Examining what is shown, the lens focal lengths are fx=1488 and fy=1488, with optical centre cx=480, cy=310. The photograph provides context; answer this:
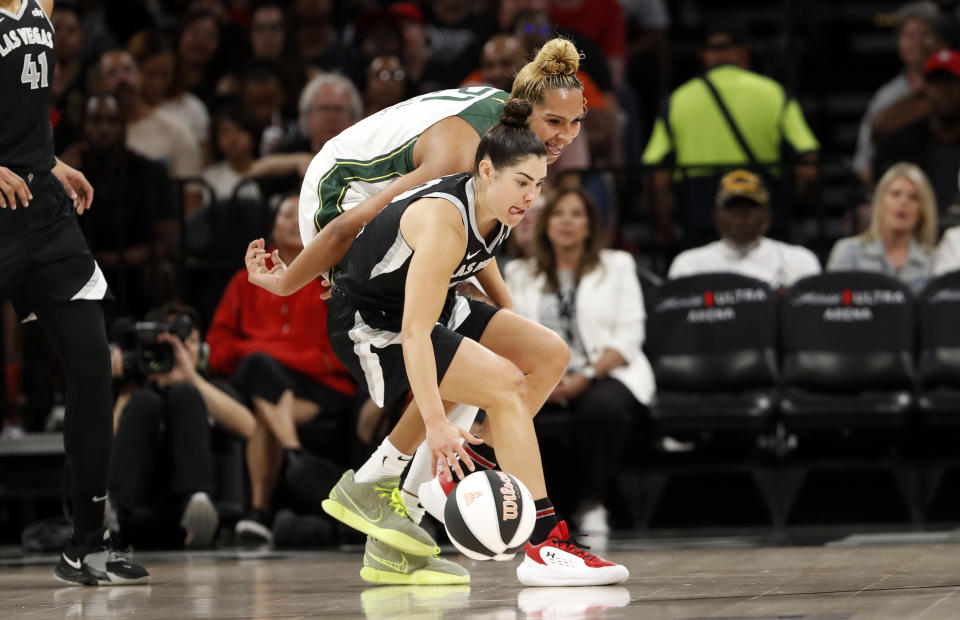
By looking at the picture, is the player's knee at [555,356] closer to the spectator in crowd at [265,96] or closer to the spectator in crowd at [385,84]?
the spectator in crowd at [385,84]

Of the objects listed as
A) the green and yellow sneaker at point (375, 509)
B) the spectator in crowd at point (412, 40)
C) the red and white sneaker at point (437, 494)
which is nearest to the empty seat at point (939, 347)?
the green and yellow sneaker at point (375, 509)

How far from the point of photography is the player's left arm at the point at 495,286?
16.8ft

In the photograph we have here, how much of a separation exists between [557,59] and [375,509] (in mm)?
1601

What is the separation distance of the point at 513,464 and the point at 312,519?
281 centimetres

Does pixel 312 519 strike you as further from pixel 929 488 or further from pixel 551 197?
pixel 929 488

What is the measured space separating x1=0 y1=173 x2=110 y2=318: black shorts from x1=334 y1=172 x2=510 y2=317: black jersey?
87cm

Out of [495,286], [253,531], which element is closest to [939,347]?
[495,286]

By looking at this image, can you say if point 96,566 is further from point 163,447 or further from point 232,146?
point 232,146

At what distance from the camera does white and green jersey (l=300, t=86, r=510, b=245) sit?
15.9ft

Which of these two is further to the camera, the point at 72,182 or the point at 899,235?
the point at 899,235

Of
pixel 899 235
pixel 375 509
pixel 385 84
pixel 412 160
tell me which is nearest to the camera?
pixel 412 160

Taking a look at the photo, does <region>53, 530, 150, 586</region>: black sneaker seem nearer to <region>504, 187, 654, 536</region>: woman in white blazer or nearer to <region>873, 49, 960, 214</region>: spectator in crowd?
<region>504, 187, 654, 536</region>: woman in white blazer

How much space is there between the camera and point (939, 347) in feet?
24.5

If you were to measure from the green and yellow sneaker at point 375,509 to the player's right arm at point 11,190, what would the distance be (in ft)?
4.57
